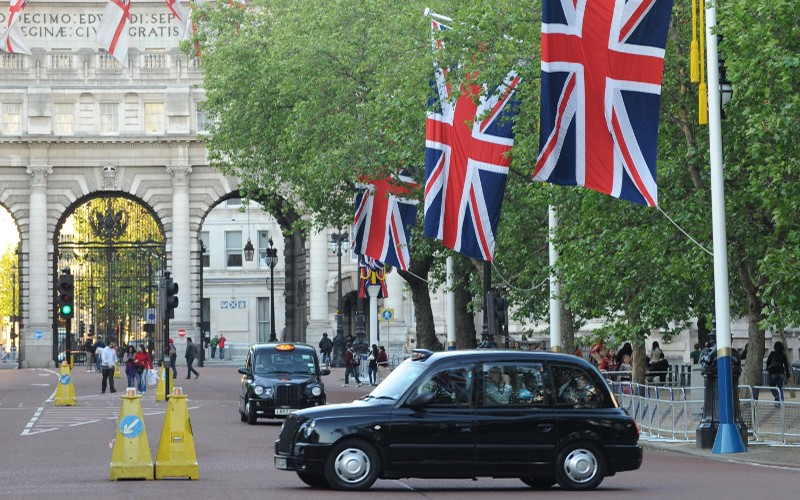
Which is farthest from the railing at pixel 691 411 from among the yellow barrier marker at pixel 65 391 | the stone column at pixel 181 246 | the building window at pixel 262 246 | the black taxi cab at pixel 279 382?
the building window at pixel 262 246

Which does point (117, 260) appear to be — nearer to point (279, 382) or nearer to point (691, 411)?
point (279, 382)

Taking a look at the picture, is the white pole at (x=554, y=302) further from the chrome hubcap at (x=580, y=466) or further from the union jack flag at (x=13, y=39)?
the union jack flag at (x=13, y=39)

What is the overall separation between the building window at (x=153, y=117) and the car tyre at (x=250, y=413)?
1827 inches

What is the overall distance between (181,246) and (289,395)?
45.8 metres

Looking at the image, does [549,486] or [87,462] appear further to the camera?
[87,462]

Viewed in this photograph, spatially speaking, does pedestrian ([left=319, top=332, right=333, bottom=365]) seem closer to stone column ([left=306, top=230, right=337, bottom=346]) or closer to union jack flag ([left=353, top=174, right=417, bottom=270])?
stone column ([left=306, top=230, right=337, bottom=346])

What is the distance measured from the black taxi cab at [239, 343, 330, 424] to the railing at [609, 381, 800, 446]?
689 centimetres

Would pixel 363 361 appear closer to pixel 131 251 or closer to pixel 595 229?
pixel 131 251

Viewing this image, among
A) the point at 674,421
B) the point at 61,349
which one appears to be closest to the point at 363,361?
the point at 61,349

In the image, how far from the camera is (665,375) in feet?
170

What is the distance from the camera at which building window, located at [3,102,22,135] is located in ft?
261

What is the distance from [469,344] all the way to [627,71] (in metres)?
27.9

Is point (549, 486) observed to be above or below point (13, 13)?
below

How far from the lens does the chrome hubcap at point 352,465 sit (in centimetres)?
1922
